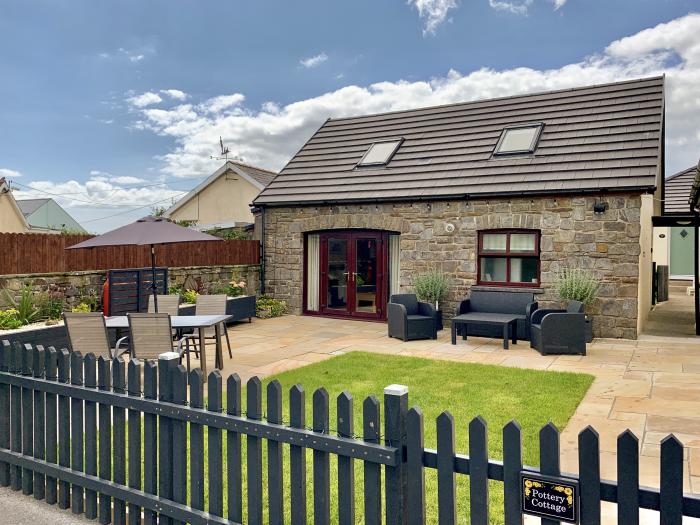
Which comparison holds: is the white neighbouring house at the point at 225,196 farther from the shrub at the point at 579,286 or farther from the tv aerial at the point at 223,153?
the shrub at the point at 579,286

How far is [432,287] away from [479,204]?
84.0 inches

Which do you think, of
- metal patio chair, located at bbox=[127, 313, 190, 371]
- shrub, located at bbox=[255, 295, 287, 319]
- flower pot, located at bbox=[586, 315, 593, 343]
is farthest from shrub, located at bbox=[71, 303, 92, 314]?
flower pot, located at bbox=[586, 315, 593, 343]

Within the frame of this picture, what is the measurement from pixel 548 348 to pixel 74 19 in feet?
37.9

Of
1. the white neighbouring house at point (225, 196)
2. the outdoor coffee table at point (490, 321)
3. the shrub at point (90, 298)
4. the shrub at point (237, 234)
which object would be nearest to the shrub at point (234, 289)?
the shrub at point (90, 298)

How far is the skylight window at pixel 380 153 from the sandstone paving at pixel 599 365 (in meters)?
4.41

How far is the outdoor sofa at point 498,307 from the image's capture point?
10.5 metres

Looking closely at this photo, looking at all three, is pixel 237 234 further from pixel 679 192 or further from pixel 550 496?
pixel 550 496

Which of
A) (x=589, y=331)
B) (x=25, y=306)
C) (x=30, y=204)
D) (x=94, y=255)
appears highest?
(x=30, y=204)

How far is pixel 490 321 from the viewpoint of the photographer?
32.3 ft

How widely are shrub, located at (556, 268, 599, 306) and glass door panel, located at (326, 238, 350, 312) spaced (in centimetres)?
535

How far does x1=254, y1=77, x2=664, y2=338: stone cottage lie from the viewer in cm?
1073

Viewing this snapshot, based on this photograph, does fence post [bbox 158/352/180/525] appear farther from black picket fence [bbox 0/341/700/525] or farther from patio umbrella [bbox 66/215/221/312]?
patio umbrella [bbox 66/215/221/312]

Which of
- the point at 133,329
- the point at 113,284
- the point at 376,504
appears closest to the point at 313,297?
the point at 113,284

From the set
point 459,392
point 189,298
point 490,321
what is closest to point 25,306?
point 189,298
